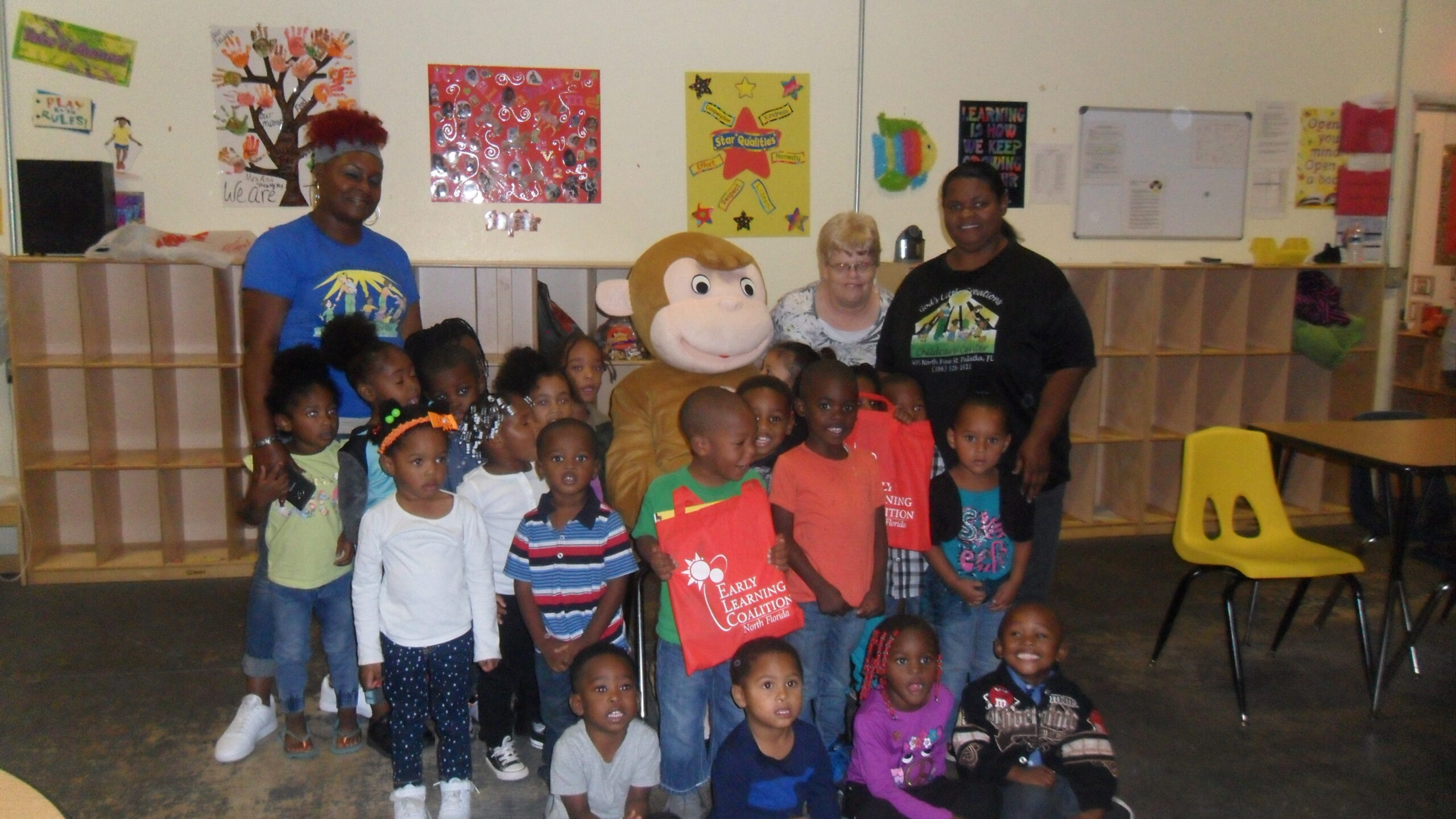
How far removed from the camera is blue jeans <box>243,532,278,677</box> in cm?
263

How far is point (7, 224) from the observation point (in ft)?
13.7

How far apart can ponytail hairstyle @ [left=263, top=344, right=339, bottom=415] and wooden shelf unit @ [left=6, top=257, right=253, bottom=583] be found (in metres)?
1.90

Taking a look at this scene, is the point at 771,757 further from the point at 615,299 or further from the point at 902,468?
the point at 615,299

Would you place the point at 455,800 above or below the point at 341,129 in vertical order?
below

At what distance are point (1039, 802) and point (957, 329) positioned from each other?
113cm

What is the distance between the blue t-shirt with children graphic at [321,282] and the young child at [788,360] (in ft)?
3.32

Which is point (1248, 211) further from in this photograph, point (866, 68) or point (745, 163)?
point (745, 163)

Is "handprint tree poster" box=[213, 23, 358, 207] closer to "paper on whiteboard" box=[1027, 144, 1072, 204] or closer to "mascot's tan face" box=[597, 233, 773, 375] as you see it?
→ "mascot's tan face" box=[597, 233, 773, 375]

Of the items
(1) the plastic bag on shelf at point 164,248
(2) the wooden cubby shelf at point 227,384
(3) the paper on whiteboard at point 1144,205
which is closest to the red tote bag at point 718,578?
(2) the wooden cubby shelf at point 227,384

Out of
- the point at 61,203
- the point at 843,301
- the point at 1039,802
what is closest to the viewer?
the point at 1039,802

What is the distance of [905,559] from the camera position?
2.55 metres

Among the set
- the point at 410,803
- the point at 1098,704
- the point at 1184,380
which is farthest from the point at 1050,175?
A: the point at 410,803

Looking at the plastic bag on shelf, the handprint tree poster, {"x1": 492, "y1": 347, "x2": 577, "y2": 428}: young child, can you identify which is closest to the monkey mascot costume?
{"x1": 492, "y1": 347, "x2": 577, "y2": 428}: young child

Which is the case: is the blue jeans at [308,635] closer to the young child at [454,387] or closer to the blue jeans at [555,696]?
the young child at [454,387]
